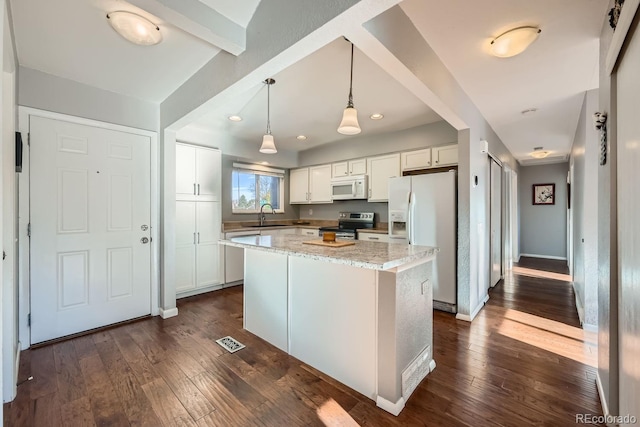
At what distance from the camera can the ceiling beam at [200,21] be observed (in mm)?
1486

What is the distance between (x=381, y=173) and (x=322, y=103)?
162cm

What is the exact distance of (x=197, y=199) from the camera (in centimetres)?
390

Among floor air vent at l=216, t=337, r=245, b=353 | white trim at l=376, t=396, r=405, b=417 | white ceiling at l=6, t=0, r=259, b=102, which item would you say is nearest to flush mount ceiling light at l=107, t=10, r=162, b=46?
white ceiling at l=6, t=0, r=259, b=102

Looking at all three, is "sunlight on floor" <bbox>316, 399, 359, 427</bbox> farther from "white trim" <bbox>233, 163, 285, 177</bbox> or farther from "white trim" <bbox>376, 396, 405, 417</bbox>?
"white trim" <bbox>233, 163, 285, 177</bbox>

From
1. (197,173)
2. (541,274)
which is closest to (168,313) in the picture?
(197,173)

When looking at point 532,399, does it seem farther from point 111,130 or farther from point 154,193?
point 111,130

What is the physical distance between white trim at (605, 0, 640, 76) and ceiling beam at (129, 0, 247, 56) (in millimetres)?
1944

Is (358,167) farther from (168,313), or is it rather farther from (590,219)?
(168,313)

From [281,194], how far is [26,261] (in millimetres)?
3857

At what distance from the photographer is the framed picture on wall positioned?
6.57 meters

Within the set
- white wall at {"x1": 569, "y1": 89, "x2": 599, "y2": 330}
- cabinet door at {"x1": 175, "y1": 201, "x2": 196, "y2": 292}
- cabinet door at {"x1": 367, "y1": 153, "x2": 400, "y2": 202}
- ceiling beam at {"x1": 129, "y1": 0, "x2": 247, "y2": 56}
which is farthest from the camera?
cabinet door at {"x1": 367, "y1": 153, "x2": 400, "y2": 202}

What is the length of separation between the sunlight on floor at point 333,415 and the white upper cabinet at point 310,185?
11.9 feet

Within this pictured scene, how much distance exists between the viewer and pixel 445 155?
11.9 feet

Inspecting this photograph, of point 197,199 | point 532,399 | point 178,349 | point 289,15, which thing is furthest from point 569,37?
point 197,199
